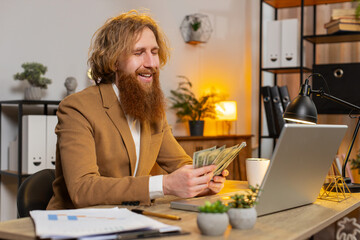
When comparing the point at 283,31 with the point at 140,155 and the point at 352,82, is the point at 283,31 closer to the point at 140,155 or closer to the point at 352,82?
the point at 352,82

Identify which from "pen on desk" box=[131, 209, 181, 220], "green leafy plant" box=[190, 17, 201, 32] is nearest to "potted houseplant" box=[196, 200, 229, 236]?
"pen on desk" box=[131, 209, 181, 220]

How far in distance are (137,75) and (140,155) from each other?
0.35 meters

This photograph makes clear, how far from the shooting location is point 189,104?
448cm

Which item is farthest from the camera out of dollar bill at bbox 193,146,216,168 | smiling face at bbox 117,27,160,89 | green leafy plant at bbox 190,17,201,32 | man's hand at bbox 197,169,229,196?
green leafy plant at bbox 190,17,201,32

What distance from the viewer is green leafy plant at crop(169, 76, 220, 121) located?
445 cm

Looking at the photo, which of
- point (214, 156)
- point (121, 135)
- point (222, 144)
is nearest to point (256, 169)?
point (214, 156)

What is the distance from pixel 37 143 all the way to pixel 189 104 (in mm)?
1727

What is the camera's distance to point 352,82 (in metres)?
4.11

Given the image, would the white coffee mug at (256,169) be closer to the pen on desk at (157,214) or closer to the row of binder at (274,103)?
the pen on desk at (157,214)

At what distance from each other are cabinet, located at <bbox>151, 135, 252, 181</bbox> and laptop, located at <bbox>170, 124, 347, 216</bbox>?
7.18 feet

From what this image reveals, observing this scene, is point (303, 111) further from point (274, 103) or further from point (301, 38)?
point (301, 38)

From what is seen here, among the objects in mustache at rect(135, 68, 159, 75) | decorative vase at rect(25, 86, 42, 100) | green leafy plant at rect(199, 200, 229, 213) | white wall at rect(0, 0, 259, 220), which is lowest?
green leafy plant at rect(199, 200, 229, 213)

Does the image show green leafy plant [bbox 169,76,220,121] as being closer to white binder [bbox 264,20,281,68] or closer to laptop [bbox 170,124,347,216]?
white binder [bbox 264,20,281,68]

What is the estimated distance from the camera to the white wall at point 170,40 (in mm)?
3293
